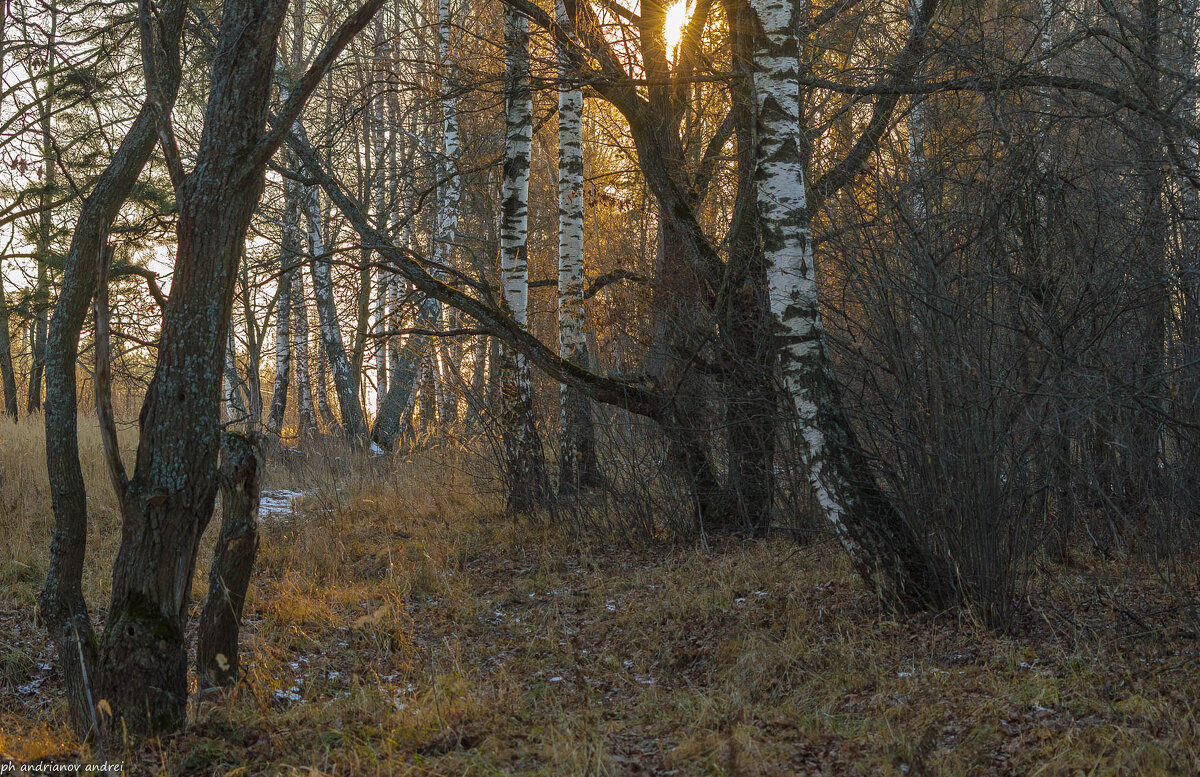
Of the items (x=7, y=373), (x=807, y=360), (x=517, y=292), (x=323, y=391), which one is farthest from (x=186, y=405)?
(x=7, y=373)

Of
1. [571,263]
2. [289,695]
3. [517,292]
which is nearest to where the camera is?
[289,695]

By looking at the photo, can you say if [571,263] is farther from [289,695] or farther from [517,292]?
[289,695]

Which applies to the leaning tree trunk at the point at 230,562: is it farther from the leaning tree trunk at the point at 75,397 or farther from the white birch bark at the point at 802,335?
the white birch bark at the point at 802,335

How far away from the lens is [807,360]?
511 cm

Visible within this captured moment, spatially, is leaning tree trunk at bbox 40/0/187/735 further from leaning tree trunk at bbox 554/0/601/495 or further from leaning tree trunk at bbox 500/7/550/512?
leaning tree trunk at bbox 554/0/601/495

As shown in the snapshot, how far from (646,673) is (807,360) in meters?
1.99

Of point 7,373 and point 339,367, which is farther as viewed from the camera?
point 7,373

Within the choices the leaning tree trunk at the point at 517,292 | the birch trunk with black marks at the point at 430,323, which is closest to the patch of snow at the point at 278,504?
the birch trunk with black marks at the point at 430,323

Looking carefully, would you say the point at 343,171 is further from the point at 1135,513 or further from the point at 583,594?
the point at 1135,513

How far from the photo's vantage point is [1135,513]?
631cm

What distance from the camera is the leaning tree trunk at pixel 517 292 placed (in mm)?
8297

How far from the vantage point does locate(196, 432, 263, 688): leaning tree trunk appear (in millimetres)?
4125

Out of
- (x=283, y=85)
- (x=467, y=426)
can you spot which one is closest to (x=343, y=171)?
(x=283, y=85)

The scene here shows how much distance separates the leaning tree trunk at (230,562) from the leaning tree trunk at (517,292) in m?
4.01
